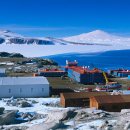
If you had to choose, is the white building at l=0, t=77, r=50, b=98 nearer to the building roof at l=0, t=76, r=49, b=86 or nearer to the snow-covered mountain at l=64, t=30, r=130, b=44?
the building roof at l=0, t=76, r=49, b=86

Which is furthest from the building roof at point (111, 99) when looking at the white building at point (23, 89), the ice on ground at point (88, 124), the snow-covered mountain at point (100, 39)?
the snow-covered mountain at point (100, 39)

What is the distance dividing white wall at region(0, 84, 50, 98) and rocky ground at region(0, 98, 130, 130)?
89.4 inches

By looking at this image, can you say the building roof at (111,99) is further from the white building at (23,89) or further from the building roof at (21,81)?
the building roof at (21,81)

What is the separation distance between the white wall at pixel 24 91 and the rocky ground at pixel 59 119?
227 centimetres

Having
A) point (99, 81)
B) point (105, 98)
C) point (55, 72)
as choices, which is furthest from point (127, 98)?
point (55, 72)

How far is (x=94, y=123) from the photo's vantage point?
10.1 m

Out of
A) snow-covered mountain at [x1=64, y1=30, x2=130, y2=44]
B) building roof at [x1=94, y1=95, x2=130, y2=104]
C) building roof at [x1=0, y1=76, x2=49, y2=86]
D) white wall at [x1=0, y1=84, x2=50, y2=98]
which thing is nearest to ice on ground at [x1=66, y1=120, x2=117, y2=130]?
building roof at [x1=94, y1=95, x2=130, y2=104]

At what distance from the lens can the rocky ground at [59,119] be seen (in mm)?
9555

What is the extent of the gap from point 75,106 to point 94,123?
3530 millimetres

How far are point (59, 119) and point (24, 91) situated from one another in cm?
515

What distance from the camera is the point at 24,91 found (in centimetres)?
1552

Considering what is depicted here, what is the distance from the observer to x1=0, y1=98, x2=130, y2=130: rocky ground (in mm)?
9555

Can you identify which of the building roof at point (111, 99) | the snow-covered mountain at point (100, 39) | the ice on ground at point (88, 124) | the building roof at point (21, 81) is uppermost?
the snow-covered mountain at point (100, 39)

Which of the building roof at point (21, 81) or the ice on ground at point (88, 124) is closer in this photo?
the ice on ground at point (88, 124)
